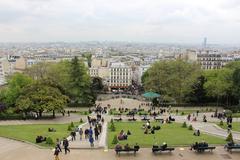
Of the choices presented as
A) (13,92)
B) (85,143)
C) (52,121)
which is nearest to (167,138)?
(85,143)

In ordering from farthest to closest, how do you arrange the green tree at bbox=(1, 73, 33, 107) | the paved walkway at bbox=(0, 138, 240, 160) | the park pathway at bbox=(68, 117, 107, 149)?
the green tree at bbox=(1, 73, 33, 107), the park pathway at bbox=(68, 117, 107, 149), the paved walkway at bbox=(0, 138, 240, 160)

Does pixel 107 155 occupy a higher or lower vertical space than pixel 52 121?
higher

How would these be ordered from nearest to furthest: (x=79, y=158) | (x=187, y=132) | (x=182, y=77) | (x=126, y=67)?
(x=79, y=158) → (x=187, y=132) → (x=182, y=77) → (x=126, y=67)

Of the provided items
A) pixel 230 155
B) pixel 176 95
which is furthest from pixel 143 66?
pixel 230 155

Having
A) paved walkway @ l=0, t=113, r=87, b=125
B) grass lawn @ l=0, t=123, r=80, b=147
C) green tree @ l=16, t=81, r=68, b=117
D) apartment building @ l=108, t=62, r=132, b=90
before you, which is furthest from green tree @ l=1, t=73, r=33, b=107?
apartment building @ l=108, t=62, r=132, b=90

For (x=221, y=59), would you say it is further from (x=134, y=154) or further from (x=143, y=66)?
(x=134, y=154)

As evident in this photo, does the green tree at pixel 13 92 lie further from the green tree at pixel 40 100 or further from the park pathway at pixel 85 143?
the park pathway at pixel 85 143

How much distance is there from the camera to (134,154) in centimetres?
3077

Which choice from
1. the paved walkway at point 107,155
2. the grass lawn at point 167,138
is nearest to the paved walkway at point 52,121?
the grass lawn at point 167,138

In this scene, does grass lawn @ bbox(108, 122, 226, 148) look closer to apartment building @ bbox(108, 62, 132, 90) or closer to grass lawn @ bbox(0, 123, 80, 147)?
grass lawn @ bbox(0, 123, 80, 147)

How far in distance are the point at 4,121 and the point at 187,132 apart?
90.4 ft

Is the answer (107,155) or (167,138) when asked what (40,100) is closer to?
(167,138)

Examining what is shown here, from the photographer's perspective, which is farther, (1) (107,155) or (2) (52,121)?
(2) (52,121)

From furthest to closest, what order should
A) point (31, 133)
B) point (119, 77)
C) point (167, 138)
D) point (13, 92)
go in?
point (119, 77)
point (13, 92)
point (31, 133)
point (167, 138)
